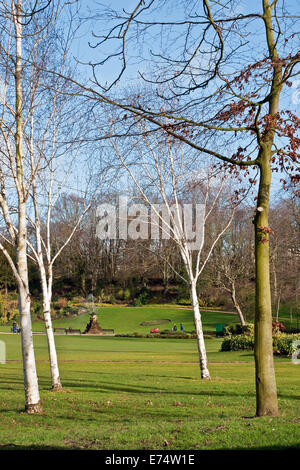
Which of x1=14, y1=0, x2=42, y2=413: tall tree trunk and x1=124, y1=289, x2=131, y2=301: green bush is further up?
x1=14, y1=0, x2=42, y2=413: tall tree trunk

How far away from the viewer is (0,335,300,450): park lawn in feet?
19.1

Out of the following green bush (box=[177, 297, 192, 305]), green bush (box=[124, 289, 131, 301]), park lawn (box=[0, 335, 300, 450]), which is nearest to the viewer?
park lawn (box=[0, 335, 300, 450])

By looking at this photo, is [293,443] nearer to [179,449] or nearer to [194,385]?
[179,449]

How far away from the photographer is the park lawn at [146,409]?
583 centimetres

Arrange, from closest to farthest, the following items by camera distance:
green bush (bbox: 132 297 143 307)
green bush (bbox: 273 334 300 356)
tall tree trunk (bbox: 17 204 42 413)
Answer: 1. tall tree trunk (bbox: 17 204 42 413)
2. green bush (bbox: 273 334 300 356)
3. green bush (bbox: 132 297 143 307)

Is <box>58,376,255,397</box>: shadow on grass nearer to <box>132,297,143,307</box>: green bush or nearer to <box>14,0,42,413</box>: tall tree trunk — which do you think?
<box>14,0,42,413</box>: tall tree trunk

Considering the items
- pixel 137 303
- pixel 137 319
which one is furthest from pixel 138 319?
pixel 137 303

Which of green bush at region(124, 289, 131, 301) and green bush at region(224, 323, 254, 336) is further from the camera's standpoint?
green bush at region(124, 289, 131, 301)

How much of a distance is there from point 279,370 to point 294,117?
12673 mm

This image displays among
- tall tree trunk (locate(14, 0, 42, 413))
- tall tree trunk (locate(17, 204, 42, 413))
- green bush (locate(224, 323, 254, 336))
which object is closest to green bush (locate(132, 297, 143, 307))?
green bush (locate(224, 323, 254, 336))

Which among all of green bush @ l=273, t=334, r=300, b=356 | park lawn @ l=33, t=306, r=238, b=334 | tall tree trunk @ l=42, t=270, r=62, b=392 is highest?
tall tree trunk @ l=42, t=270, r=62, b=392

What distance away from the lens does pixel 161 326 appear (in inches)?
1919
